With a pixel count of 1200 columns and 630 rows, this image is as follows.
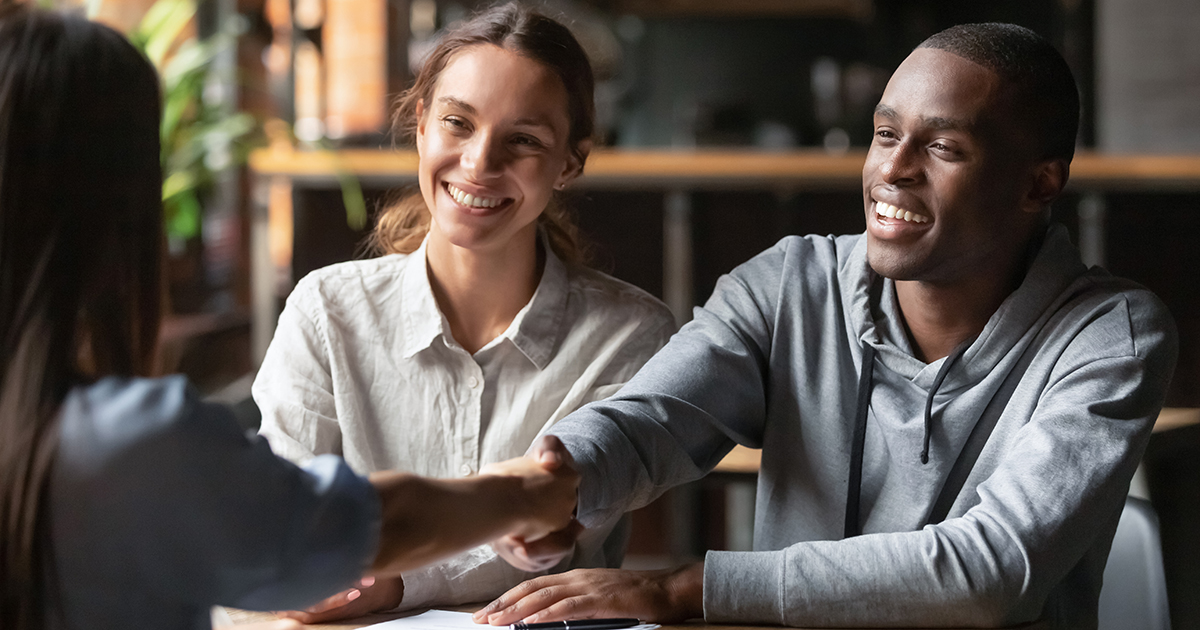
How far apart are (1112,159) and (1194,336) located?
585 millimetres

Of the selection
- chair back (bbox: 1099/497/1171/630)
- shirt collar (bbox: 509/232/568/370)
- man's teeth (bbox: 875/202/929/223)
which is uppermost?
man's teeth (bbox: 875/202/929/223)

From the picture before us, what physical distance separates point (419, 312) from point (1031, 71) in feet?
2.62

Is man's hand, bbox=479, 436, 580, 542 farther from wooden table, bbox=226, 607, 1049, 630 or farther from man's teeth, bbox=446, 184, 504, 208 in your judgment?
man's teeth, bbox=446, 184, 504, 208

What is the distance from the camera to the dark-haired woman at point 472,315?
138cm

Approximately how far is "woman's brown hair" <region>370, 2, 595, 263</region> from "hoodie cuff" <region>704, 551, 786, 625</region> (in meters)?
0.60

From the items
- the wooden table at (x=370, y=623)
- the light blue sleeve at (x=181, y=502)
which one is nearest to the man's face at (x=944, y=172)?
the wooden table at (x=370, y=623)

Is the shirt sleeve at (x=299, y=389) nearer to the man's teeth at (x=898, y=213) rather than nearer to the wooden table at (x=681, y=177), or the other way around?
the man's teeth at (x=898, y=213)

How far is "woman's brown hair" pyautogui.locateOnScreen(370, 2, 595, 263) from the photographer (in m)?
1.40

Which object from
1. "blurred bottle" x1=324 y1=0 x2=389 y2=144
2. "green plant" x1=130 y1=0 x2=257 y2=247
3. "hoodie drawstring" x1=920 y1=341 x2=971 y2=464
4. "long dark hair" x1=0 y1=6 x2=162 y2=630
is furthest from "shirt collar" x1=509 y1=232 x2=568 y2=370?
"blurred bottle" x1=324 y1=0 x2=389 y2=144

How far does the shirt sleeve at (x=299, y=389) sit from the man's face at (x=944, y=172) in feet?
2.25

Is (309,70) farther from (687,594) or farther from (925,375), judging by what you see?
(687,594)

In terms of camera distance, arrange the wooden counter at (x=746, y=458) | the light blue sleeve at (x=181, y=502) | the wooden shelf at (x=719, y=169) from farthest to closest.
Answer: the wooden shelf at (x=719, y=169)
the wooden counter at (x=746, y=458)
the light blue sleeve at (x=181, y=502)

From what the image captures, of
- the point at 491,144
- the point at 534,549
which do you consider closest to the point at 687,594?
the point at 534,549

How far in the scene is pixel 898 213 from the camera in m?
1.29
